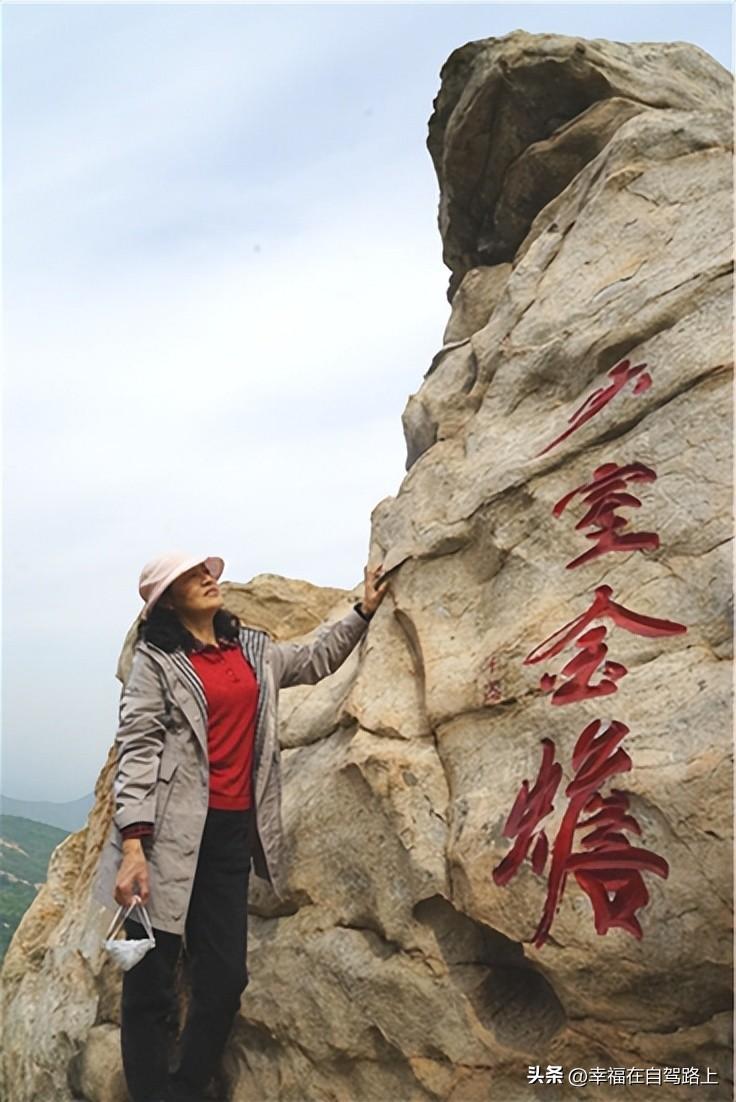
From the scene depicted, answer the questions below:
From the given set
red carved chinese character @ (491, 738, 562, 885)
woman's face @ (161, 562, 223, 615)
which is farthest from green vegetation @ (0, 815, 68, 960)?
red carved chinese character @ (491, 738, 562, 885)

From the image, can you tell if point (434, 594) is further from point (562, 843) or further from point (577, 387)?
point (562, 843)

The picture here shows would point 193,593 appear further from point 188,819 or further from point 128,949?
point 128,949

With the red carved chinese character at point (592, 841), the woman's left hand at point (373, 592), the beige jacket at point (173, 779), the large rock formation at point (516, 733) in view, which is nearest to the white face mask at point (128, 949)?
the beige jacket at point (173, 779)

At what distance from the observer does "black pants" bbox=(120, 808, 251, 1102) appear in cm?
529

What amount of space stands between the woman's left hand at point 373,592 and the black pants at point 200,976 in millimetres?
1577

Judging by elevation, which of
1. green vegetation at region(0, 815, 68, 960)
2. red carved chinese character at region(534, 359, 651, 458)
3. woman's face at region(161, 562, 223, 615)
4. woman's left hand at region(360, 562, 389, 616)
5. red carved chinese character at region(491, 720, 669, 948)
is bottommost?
green vegetation at region(0, 815, 68, 960)

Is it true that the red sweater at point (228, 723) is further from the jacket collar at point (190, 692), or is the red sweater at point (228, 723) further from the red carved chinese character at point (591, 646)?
the red carved chinese character at point (591, 646)

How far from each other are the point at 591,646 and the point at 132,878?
2.46 m

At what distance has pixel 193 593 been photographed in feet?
18.9

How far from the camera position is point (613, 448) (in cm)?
549

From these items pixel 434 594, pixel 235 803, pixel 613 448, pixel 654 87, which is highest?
pixel 654 87

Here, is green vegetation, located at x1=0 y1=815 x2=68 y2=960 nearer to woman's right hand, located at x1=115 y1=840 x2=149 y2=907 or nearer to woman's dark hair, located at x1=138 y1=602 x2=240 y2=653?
woman's dark hair, located at x1=138 y1=602 x2=240 y2=653

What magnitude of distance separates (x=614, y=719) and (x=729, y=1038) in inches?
52.9

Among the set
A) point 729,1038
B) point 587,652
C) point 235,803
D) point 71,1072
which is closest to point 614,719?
point 587,652
